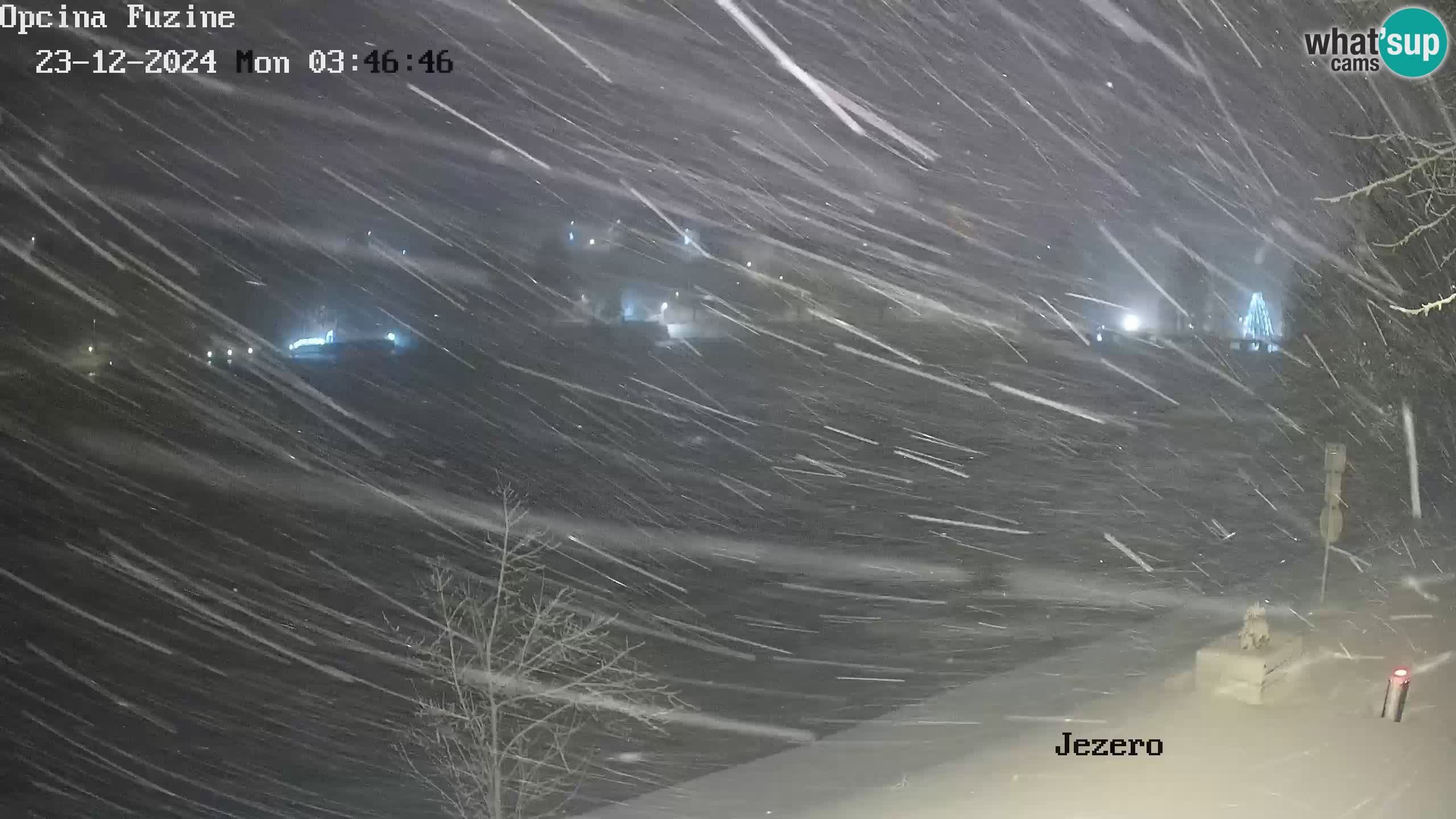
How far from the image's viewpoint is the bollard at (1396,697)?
7.67m

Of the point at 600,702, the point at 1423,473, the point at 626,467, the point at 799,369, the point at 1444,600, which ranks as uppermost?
the point at 799,369

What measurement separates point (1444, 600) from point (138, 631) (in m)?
31.0

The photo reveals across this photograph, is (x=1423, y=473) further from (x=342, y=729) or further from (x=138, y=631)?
(x=138, y=631)

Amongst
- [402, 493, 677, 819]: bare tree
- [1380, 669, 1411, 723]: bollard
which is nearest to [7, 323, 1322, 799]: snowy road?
[402, 493, 677, 819]: bare tree

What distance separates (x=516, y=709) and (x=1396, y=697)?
11.4 metres

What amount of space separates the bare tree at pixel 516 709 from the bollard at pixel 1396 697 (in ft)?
22.4

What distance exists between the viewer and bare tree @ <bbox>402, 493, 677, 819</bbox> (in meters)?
11.3

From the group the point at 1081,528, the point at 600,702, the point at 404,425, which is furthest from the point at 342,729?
the point at 404,425

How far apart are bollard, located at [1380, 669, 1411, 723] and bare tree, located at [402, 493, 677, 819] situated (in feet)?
22.4

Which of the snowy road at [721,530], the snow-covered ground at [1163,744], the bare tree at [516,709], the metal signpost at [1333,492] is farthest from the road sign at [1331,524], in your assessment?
the snowy road at [721,530]

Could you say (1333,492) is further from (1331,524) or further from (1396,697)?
(1396,697)

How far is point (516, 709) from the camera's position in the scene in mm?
15820

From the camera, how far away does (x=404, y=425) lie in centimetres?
7662

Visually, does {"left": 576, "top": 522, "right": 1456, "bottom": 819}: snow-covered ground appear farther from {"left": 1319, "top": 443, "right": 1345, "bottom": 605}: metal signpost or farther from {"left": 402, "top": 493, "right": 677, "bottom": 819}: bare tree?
{"left": 402, "top": 493, "right": 677, "bottom": 819}: bare tree
